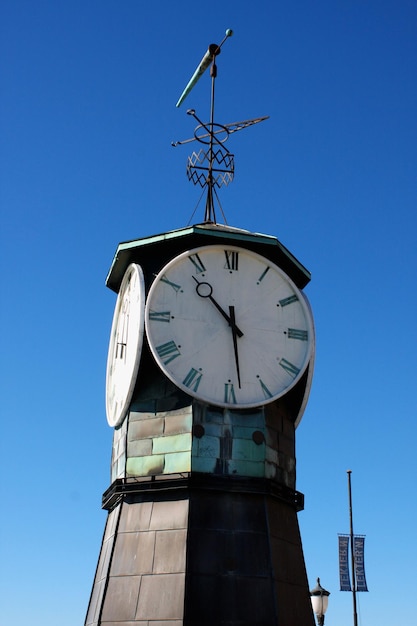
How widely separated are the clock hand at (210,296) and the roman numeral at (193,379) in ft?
3.81

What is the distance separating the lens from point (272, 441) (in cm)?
1570

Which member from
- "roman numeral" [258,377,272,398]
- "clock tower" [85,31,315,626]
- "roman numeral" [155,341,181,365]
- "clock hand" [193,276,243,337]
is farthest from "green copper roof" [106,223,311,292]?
"roman numeral" [258,377,272,398]

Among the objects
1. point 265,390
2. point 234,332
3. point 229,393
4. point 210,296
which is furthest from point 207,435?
point 210,296

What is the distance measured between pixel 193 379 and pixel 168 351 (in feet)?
2.39

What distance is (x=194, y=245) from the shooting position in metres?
16.6

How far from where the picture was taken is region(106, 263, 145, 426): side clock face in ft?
52.2

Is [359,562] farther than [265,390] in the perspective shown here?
Yes

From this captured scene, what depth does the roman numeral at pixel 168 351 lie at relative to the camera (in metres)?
15.6

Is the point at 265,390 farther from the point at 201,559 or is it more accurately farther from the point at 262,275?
the point at 201,559

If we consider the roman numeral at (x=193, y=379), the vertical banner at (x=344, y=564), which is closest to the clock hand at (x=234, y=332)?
the roman numeral at (x=193, y=379)

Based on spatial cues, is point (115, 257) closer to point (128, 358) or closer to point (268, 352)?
point (128, 358)

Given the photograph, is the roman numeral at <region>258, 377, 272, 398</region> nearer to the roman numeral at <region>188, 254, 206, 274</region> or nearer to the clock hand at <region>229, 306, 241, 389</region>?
the clock hand at <region>229, 306, 241, 389</region>

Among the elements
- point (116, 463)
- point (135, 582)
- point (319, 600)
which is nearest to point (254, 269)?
point (116, 463)

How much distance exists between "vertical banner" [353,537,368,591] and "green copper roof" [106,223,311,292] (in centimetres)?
2077
